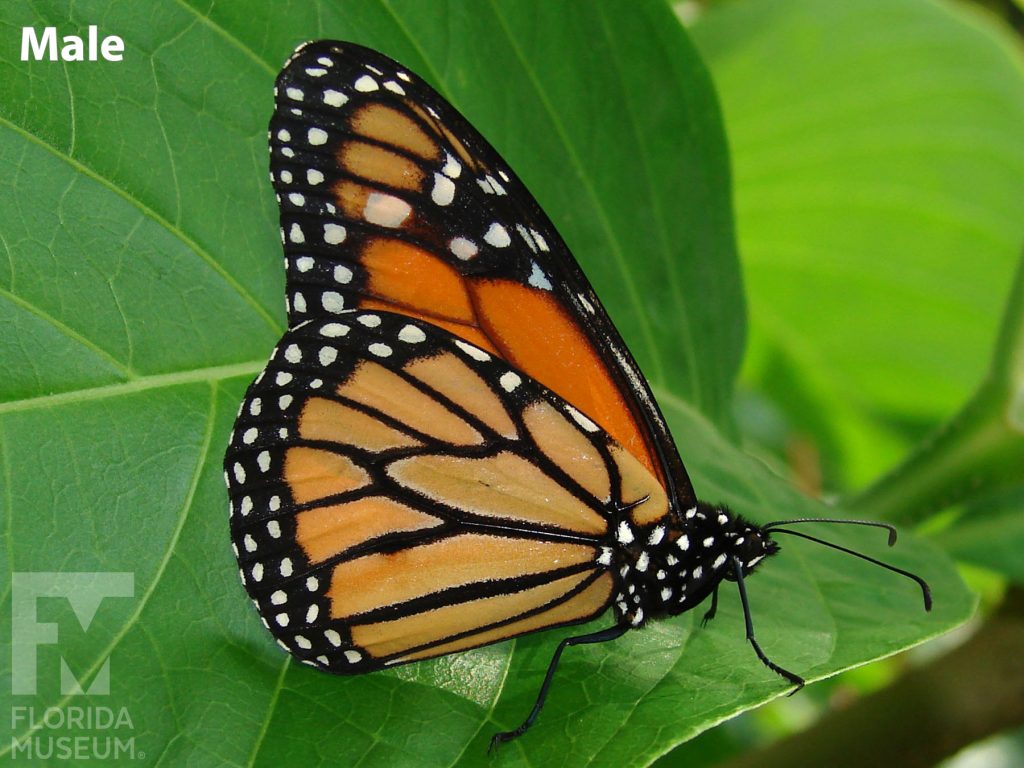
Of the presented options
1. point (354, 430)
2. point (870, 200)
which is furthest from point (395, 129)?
point (870, 200)

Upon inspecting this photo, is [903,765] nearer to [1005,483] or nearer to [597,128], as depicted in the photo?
[1005,483]

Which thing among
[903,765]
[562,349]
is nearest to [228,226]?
[562,349]

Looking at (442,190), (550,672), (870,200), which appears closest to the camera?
(550,672)

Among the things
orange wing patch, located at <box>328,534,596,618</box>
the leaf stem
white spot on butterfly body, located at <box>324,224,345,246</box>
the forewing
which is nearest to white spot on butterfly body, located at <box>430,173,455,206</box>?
the forewing

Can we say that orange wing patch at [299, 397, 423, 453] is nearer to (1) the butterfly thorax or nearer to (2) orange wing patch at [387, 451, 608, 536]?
(2) orange wing patch at [387, 451, 608, 536]

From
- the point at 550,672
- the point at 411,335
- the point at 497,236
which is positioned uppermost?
the point at 497,236

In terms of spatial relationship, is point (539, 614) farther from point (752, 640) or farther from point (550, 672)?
point (752, 640)

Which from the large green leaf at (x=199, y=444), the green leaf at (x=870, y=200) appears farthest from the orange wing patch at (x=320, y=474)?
the green leaf at (x=870, y=200)

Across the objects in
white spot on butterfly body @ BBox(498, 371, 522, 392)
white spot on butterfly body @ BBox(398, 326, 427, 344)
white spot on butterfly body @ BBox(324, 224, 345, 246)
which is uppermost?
white spot on butterfly body @ BBox(324, 224, 345, 246)
